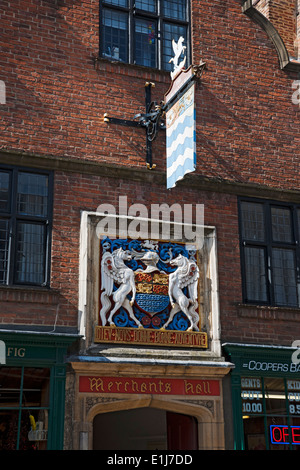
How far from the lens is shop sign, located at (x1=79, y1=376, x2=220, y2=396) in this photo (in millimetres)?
9531

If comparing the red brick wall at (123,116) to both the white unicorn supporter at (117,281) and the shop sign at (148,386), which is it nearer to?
the white unicorn supporter at (117,281)

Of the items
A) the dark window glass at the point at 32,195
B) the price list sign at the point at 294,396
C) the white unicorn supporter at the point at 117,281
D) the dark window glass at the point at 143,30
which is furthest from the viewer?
the dark window glass at the point at 143,30

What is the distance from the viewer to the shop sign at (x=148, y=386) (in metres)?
9.53

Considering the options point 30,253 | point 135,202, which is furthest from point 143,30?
point 30,253

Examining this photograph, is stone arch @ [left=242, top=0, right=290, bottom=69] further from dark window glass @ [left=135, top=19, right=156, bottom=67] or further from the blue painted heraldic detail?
the blue painted heraldic detail

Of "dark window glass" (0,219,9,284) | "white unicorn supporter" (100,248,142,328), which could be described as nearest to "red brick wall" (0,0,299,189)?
"dark window glass" (0,219,9,284)

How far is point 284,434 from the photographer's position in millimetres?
10539

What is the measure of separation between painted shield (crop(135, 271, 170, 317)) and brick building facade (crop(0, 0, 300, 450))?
0.59m

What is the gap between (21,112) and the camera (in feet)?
34.0

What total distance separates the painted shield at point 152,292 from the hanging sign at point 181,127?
149cm

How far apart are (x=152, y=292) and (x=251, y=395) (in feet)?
7.69

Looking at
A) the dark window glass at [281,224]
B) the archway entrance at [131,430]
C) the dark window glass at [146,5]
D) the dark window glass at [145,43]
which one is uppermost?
the dark window glass at [146,5]

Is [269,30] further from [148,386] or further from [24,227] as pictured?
[148,386]

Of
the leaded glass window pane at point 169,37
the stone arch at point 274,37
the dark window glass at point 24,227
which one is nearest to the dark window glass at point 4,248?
the dark window glass at point 24,227
